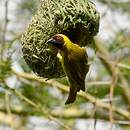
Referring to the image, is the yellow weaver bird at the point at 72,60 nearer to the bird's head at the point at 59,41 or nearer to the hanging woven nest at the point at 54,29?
the bird's head at the point at 59,41

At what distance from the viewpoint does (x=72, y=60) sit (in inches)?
104

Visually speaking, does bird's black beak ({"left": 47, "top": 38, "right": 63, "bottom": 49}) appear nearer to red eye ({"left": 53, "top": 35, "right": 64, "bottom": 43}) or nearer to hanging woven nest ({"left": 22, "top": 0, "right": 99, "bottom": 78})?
red eye ({"left": 53, "top": 35, "right": 64, "bottom": 43})

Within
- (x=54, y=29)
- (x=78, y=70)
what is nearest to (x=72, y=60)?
(x=78, y=70)

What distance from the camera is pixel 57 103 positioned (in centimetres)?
511

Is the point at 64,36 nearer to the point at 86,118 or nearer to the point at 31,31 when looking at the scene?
→ the point at 31,31

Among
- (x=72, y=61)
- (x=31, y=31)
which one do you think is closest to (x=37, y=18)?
(x=31, y=31)

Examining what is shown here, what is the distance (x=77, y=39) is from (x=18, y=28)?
2.93 metres

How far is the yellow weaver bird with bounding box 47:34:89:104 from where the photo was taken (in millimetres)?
2643

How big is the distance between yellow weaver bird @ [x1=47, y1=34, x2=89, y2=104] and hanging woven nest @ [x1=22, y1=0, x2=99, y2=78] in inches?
7.6

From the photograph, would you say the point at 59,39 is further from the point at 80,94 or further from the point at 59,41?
the point at 80,94

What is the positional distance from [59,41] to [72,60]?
11 cm

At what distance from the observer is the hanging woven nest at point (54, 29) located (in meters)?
2.89

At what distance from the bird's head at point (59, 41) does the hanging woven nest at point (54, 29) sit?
19 cm

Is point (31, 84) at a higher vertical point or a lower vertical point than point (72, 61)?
lower
